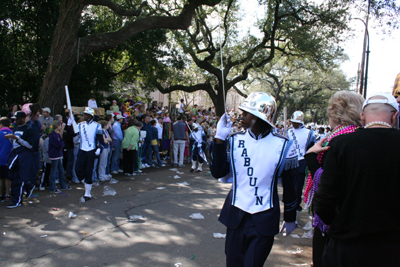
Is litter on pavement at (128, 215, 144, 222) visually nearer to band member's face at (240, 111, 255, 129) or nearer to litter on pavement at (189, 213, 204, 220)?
litter on pavement at (189, 213, 204, 220)

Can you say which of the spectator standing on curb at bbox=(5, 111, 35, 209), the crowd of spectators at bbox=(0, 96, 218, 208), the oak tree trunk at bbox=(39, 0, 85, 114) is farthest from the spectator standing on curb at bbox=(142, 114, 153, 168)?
the spectator standing on curb at bbox=(5, 111, 35, 209)

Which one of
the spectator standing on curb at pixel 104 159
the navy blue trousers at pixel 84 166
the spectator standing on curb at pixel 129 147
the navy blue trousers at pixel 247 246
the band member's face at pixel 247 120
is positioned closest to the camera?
the navy blue trousers at pixel 247 246

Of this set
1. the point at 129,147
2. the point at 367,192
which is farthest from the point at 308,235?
the point at 129,147

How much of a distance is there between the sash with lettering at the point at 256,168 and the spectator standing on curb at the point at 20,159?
5306mm

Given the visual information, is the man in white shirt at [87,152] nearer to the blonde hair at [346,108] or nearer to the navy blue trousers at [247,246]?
the navy blue trousers at [247,246]

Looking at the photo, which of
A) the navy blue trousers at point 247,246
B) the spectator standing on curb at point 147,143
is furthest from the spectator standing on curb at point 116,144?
the navy blue trousers at point 247,246

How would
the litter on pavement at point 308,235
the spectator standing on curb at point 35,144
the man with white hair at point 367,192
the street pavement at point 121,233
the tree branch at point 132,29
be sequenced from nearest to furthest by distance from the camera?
the man with white hair at point 367,192, the street pavement at point 121,233, the litter on pavement at point 308,235, the spectator standing on curb at point 35,144, the tree branch at point 132,29

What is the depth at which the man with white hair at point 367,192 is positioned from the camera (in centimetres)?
194

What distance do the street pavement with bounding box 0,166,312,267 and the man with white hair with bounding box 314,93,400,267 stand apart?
2495mm

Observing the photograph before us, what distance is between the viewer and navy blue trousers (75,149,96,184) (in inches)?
276

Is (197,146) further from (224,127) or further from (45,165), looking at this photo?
(224,127)

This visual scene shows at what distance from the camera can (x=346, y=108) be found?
9.44 ft

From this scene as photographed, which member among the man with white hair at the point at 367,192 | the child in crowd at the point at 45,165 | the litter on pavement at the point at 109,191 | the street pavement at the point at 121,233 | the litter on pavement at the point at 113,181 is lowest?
the street pavement at the point at 121,233

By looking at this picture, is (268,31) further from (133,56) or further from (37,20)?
(37,20)
